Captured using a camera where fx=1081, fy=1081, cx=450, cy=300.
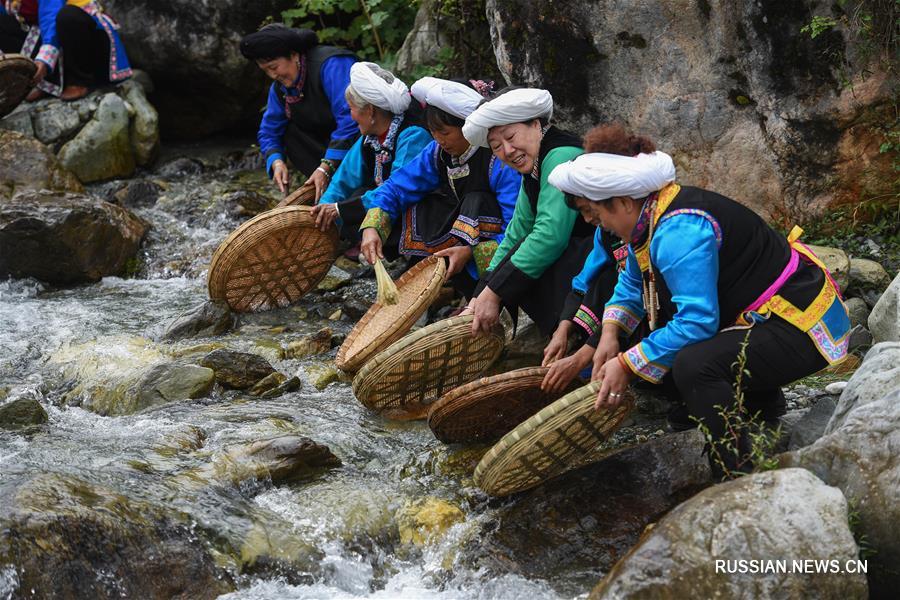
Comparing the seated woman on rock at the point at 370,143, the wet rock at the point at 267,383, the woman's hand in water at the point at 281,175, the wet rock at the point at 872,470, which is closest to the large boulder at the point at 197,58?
the woman's hand in water at the point at 281,175

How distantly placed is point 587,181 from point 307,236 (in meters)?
2.76

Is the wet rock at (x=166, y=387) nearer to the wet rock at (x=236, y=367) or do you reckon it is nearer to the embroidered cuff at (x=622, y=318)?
the wet rock at (x=236, y=367)

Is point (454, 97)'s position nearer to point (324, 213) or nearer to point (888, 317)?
point (324, 213)

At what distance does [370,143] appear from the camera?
19.5 feet

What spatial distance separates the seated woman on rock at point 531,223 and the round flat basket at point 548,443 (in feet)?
2.50

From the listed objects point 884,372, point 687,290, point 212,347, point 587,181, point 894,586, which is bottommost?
point 212,347

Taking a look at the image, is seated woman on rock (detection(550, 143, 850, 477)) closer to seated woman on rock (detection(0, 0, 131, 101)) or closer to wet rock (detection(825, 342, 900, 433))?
wet rock (detection(825, 342, 900, 433))

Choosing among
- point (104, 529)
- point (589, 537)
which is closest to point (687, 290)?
point (589, 537)

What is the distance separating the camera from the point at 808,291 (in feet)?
11.8

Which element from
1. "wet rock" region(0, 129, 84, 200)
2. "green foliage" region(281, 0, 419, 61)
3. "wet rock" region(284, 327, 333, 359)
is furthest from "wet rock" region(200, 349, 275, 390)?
"green foliage" region(281, 0, 419, 61)

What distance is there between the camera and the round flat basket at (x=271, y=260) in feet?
18.9

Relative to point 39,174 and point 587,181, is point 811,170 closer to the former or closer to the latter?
point 587,181

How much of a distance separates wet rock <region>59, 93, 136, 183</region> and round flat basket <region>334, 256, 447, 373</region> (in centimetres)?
437

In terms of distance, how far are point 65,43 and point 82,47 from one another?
14 cm
